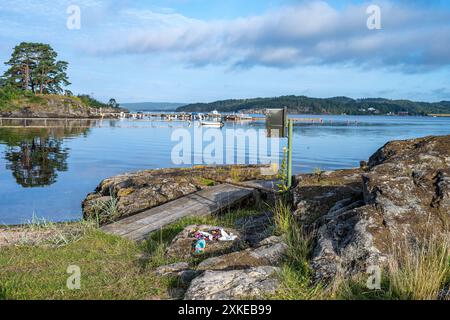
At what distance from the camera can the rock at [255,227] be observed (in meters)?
7.54

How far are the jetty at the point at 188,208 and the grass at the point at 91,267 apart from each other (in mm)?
485

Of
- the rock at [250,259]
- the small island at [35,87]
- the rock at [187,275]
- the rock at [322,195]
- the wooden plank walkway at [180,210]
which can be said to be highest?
the small island at [35,87]

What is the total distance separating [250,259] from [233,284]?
1105 millimetres

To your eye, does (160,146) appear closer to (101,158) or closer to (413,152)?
(101,158)

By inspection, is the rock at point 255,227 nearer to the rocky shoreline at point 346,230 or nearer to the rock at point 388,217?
the rocky shoreline at point 346,230

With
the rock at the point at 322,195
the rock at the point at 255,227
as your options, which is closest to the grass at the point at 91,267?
the rock at the point at 255,227

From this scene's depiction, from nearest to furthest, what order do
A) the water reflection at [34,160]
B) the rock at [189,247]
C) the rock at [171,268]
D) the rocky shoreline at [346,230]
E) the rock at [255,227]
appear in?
1. the rocky shoreline at [346,230]
2. the rock at [171,268]
3. the rock at [189,247]
4. the rock at [255,227]
5. the water reflection at [34,160]

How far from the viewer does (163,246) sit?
758cm

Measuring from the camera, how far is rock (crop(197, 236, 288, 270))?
570 centimetres

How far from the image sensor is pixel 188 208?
10.7 metres

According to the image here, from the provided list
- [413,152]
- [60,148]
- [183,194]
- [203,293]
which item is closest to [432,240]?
[413,152]

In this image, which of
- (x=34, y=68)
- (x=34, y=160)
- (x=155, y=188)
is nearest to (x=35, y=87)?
(x=34, y=68)

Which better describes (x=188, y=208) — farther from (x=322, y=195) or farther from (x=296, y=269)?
(x=296, y=269)
